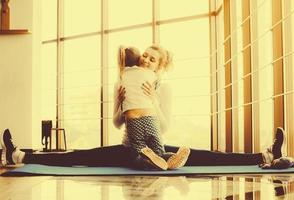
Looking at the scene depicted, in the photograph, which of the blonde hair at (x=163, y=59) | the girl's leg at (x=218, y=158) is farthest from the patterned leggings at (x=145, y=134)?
the blonde hair at (x=163, y=59)

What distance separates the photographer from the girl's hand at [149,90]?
2303mm

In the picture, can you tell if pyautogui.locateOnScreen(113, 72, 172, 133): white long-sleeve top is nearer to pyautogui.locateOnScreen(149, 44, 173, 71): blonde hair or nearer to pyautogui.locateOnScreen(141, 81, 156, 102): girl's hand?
pyautogui.locateOnScreen(141, 81, 156, 102): girl's hand

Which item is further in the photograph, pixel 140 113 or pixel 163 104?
pixel 163 104

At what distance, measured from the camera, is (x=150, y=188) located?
1.41m

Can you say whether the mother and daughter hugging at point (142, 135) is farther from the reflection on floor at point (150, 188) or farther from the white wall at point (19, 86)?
the white wall at point (19, 86)

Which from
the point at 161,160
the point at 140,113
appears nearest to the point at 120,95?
the point at 140,113

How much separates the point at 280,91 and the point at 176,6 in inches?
91.9

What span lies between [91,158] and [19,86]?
2.03 meters

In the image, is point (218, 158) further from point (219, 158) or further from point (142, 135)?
point (142, 135)

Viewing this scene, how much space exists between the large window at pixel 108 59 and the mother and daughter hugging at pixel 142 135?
189 centimetres

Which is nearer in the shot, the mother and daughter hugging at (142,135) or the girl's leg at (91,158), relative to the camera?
the mother and daughter hugging at (142,135)

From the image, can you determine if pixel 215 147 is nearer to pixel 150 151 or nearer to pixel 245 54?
pixel 245 54

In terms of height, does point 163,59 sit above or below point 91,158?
above

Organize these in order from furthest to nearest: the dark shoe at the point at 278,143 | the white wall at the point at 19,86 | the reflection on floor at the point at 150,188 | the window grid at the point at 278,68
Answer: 1. the white wall at the point at 19,86
2. the window grid at the point at 278,68
3. the dark shoe at the point at 278,143
4. the reflection on floor at the point at 150,188
